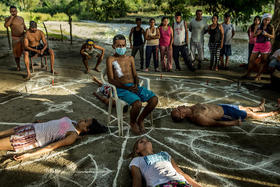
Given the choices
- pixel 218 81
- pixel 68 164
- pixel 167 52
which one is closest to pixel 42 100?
pixel 68 164

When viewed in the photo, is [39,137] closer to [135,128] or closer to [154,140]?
[135,128]

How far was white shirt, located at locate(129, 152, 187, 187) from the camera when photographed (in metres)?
2.67

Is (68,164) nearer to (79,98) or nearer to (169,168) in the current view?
(169,168)

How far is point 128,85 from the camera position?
446 cm

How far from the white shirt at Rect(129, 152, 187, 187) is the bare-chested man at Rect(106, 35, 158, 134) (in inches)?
49.1

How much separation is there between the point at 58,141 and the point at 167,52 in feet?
18.4

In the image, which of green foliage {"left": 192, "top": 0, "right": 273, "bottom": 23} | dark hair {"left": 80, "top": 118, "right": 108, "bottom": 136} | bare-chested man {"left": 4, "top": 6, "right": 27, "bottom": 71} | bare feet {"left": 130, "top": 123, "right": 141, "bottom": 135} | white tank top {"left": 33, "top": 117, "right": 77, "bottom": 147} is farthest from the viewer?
green foliage {"left": 192, "top": 0, "right": 273, "bottom": 23}

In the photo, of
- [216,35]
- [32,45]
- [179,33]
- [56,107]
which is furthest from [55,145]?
[216,35]

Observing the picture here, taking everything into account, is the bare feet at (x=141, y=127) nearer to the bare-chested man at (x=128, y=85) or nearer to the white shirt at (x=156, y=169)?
the bare-chested man at (x=128, y=85)

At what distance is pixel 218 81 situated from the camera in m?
7.47

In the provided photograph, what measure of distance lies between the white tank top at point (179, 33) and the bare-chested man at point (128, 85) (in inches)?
164

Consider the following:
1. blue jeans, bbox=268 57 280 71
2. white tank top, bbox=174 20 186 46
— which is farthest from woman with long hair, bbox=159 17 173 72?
blue jeans, bbox=268 57 280 71

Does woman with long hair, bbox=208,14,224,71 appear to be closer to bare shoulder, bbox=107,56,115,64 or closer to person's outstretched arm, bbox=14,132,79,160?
bare shoulder, bbox=107,56,115,64

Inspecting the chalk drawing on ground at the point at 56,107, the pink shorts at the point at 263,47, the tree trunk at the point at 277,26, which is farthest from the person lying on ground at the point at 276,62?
the chalk drawing on ground at the point at 56,107
